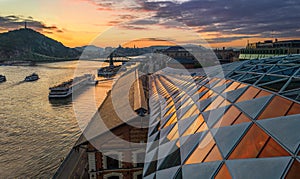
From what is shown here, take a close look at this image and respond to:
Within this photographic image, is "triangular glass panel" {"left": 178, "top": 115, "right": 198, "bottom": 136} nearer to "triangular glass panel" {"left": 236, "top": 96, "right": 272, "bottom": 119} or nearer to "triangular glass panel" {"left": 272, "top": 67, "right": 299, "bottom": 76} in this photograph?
"triangular glass panel" {"left": 236, "top": 96, "right": 272, "bottom": 119}

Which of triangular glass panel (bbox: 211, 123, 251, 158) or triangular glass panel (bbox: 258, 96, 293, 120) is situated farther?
triangular glass panel (bbox: 258, 96, 293, 120)

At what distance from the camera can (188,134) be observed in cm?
992

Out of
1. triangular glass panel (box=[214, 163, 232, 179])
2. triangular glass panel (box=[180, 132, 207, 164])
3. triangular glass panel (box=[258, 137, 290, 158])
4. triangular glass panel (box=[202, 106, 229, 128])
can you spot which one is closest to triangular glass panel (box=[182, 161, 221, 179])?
triangular glass panel (box=[214, 163, 232, 179])

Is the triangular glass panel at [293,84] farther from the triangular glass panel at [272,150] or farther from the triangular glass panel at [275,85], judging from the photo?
the triangular glass panel at [272,150]

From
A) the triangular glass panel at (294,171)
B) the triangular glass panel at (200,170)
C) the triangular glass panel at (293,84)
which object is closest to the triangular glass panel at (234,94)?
the triangular glass panel at (293,84)

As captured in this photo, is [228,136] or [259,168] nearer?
[259,168]

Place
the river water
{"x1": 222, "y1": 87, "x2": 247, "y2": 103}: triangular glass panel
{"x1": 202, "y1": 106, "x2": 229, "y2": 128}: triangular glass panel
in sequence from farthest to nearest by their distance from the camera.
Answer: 1. the river water
2. {"x1": 222, "y1": 87, "x2": 247, "y2": 103}: triangular glass panel
3. {"x1": 202, "y1": 106, "x2": 229, "y2": 128}: triangular glass panel

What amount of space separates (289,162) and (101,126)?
43.9 feet

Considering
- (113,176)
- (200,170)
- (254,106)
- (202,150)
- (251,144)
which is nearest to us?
(251,144)

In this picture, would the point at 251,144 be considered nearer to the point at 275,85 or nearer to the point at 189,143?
the point at 189,143

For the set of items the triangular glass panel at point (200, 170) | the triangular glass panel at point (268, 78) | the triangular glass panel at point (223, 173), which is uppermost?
the triangular glass panel at point (268, 78)

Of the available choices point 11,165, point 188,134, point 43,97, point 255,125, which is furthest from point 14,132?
point 255,125

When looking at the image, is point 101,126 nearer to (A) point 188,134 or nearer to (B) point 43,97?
(A) point 188,134

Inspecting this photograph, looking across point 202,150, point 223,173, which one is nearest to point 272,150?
point 223,173
